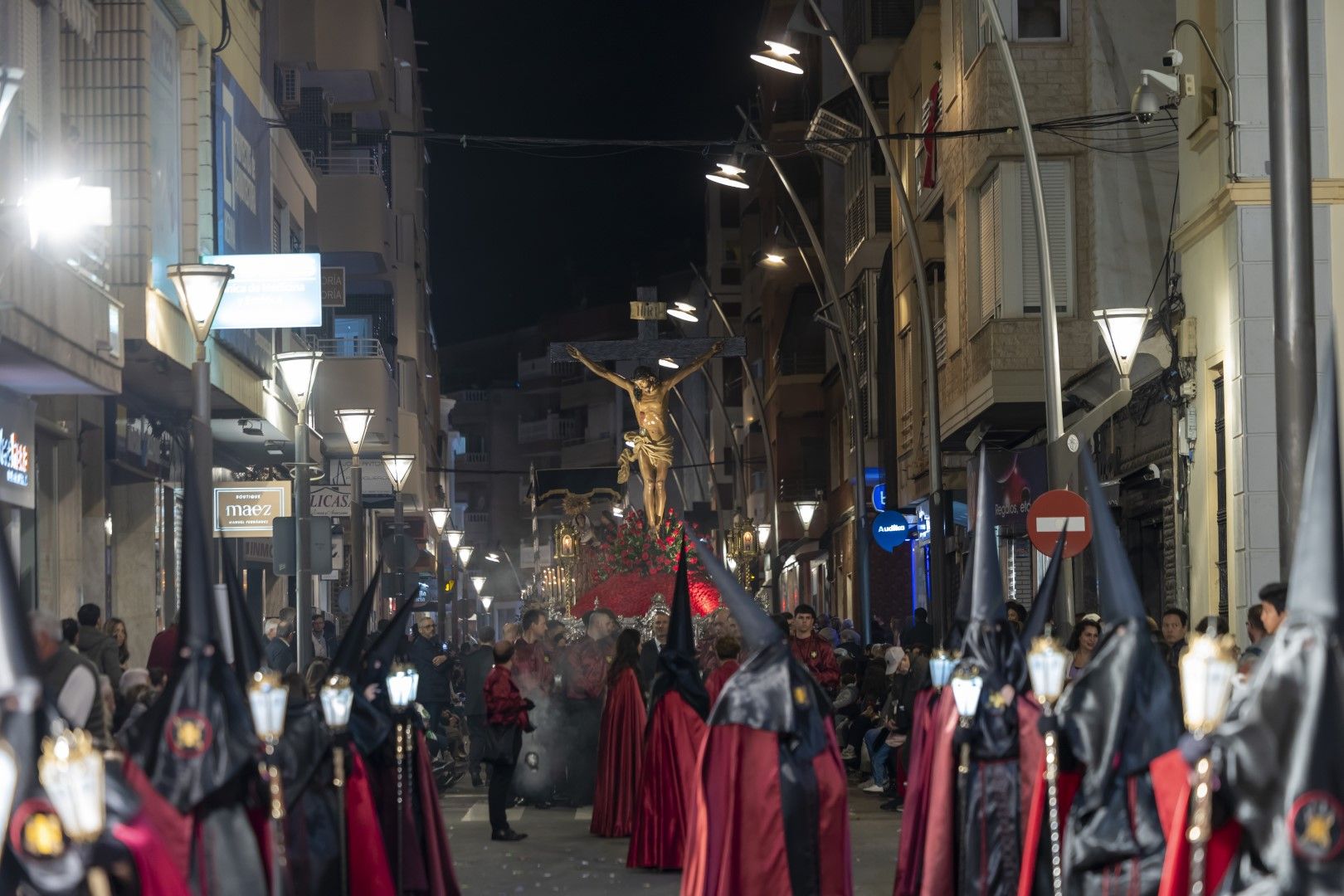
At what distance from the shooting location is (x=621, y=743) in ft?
62.2

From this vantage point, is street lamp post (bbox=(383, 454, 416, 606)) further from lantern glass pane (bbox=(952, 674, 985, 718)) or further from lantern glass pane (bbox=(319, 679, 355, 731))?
lantern glass pane (bbox=(952, 674, 985, 718))

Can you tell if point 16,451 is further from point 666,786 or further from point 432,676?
point 666,786

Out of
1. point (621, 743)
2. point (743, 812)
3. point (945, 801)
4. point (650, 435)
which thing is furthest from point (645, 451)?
point (945, 801)

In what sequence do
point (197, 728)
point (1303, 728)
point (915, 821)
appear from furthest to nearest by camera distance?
point (915, 821)
point (197, 728)
point (1303, 728)

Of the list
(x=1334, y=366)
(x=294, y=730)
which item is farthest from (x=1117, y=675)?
(x=294, y=730)

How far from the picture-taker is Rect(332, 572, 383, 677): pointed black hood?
11320mm

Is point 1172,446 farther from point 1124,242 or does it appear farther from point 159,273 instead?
point 159,273

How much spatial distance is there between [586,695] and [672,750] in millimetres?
5069

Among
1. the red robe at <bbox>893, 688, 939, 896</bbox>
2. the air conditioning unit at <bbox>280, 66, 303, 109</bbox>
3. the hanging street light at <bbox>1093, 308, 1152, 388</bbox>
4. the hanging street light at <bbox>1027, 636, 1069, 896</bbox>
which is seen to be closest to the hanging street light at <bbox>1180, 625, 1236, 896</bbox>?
the hanging street light at <bbox>1027, 636, 1069, 896</bbox>

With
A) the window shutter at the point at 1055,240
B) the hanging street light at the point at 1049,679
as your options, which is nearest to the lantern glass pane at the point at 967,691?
the hanging street light at the point at 1049,679

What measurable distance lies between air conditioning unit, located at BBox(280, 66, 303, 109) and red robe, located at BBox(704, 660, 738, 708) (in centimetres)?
2443

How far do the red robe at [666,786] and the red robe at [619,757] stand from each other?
209 centimetres

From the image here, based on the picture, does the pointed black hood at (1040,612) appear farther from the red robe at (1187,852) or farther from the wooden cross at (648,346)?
the wooden cross at (648,346)

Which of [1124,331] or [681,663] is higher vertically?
[1124,331]
